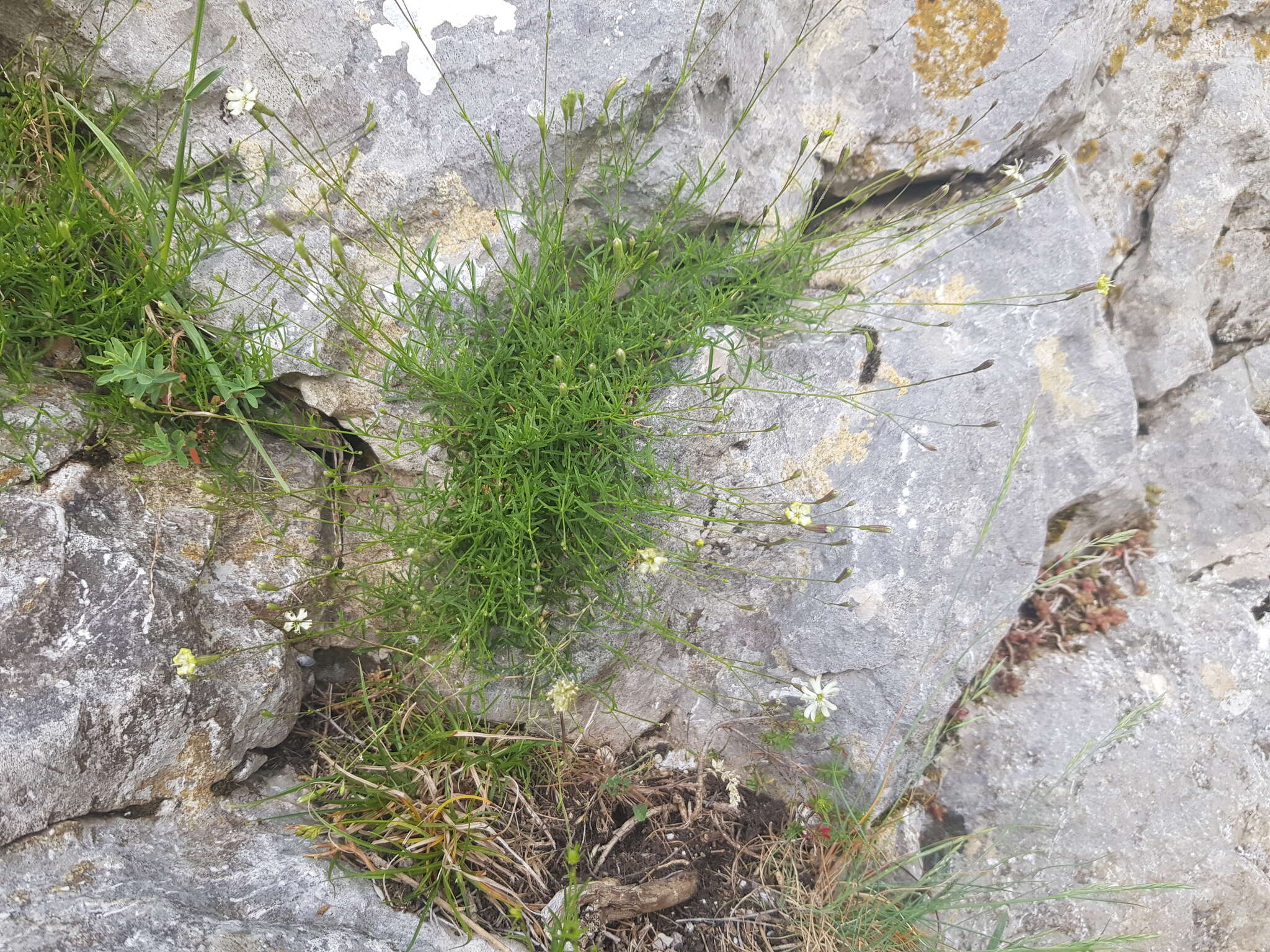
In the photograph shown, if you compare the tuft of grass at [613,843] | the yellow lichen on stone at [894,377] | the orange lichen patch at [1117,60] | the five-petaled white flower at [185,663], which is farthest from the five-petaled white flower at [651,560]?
the orange lichen patch at [1117,60]

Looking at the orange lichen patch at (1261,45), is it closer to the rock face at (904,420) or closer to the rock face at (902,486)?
the rock face at (904,420)

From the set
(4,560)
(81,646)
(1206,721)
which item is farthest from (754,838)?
(4,560)

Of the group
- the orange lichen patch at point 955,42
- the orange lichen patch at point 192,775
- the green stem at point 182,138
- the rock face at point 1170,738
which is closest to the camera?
the green stem at point 182,138

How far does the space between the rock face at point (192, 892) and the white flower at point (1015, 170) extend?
3235 mm

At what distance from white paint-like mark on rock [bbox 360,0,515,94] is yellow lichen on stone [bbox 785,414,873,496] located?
191 cm

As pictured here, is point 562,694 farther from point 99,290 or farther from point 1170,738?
point 1170,738

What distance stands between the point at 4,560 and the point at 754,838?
270 centimetres

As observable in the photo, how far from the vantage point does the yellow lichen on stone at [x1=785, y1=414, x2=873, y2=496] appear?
9.17 ft

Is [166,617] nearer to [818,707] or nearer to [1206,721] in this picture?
[818,707]

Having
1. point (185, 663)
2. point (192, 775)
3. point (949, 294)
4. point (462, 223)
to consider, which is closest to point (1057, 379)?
point (949, 294)

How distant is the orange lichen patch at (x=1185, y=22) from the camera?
3068 millimetres

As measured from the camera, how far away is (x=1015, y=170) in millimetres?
2697

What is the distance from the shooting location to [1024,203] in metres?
2.95

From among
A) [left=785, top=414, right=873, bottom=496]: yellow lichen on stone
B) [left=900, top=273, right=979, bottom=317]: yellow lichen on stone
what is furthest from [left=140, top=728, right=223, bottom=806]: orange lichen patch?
[left=900, top=273, right=979, bottom=317]: yellow lichen on stone
